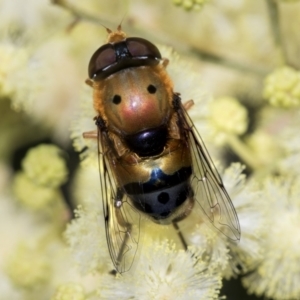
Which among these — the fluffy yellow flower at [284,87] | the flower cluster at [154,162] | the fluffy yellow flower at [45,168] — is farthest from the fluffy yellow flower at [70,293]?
the fluffy yellow flower at [284,87]

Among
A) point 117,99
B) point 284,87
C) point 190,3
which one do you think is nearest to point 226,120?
point 284,87

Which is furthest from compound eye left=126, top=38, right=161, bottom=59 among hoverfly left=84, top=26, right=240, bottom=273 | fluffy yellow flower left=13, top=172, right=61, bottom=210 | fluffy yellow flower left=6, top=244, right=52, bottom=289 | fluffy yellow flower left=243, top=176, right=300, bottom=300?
fluffy yellow flower left=6, top=244, right=52, bottom=289

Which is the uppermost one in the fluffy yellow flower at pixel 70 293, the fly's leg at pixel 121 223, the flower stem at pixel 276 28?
the flower stem at pixel 276 28

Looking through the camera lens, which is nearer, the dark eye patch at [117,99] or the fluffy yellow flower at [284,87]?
the dark eye patch at [117,99]

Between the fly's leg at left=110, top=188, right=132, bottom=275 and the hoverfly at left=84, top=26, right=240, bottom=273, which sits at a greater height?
the hoverfly at left=84, top=26, right=240, bottom=273

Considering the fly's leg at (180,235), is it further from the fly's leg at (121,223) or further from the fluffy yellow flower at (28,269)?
the fluffy yellow flower at (28,269)

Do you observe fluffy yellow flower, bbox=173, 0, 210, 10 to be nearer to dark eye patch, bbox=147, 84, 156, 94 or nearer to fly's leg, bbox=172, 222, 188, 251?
dark eye patch, bbox=147, 84, 156, 94

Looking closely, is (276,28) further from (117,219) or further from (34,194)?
(34,194)
